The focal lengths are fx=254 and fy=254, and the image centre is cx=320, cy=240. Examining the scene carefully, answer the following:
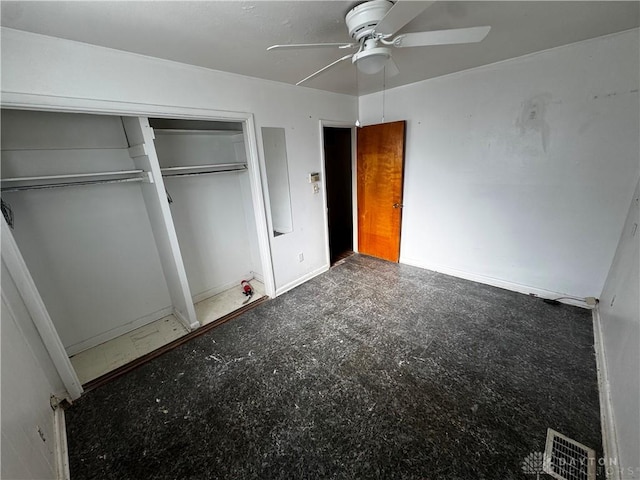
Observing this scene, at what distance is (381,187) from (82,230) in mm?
3241

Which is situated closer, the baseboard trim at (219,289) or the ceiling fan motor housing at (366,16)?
the ceiling fan motor housing at (366,16)

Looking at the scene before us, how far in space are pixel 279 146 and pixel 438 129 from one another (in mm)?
1844

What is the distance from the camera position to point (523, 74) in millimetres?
2320

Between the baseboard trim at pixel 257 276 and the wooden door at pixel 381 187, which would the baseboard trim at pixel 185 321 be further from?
the wooden door at pixel 381 187

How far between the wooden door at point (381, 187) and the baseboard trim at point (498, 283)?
1.20ft

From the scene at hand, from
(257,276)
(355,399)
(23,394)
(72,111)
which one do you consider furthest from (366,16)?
(257,276)

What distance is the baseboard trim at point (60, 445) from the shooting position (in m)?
1.39

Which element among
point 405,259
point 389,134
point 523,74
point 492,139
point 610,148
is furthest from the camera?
point 405,259

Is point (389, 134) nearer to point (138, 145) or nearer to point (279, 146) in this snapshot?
point (279, 146)

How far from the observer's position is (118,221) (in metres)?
2.38

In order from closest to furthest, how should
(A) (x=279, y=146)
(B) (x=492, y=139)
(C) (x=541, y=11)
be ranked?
(C) (x=541, y=11)
(B) (x=492, y=139)
(A) (x=279, y=146)

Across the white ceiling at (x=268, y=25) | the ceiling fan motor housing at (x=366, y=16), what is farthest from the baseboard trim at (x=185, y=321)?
the ceiling fan motor housing at (x=366, y=16)

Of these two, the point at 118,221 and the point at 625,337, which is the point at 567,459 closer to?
the point at 625,337

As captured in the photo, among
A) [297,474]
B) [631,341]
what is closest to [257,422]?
[297,474]
